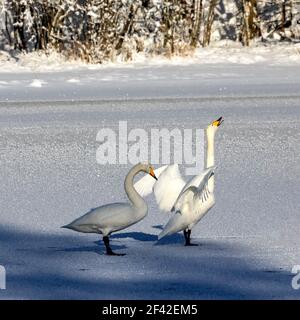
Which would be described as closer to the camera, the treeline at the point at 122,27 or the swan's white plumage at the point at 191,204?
the swan's white plumage at the point at 191,204

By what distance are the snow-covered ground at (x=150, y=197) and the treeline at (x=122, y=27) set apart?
379 centimetres

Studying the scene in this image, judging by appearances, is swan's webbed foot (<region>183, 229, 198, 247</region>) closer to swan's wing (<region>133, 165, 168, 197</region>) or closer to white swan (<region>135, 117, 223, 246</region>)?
white swan (<region>135, 117, 223, 246</region>)

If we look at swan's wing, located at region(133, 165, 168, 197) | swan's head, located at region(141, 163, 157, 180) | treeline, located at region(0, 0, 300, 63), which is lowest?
treeline, located at region(0, 0, 300, 63)

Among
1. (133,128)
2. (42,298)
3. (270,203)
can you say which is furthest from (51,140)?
(42,298)

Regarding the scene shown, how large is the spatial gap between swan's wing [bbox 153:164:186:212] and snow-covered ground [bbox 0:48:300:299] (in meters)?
0.24

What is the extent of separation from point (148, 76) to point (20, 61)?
13.0 feet

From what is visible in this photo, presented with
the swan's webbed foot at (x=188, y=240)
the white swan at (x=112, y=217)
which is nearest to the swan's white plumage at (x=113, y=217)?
the white swan at (x=112, y=217)

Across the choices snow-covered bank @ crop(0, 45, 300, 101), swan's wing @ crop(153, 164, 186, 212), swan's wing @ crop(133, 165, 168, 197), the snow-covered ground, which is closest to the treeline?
snow-covered bank @ crop(0, 45, 300, 101)

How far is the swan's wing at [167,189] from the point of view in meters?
7.70

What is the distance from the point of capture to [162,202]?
7.72 meters

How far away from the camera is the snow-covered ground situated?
652 cm

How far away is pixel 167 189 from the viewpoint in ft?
25.4

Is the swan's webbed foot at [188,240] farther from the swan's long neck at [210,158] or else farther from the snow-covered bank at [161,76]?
the snow-covered bank at [161,76]

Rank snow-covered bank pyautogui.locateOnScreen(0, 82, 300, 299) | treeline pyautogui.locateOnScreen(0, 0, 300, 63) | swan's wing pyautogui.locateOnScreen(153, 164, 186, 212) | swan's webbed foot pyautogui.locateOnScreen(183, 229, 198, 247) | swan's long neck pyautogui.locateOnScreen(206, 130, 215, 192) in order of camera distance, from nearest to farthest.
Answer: snow-covered bank pyautogui.locateOnScreen(0, 82, 300, 299)
swan's webbed foot pyautogui.locateOnScreen(183, 229, 198, 247)
swan's long neck pyautogui.locateOnScreen(206, 130, 215, 192)
swan's wing pyautogui.locateOnScreen(153, 164, 186, 212)
treeline pyautogui.locateOnScreen(0, 0, 300, 63)
